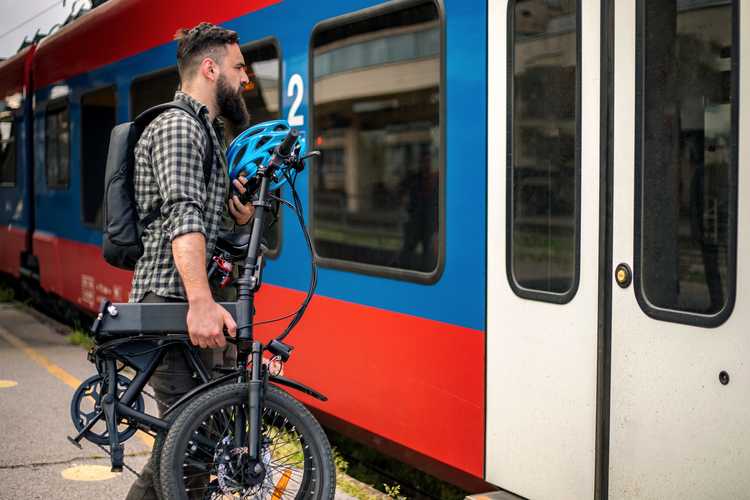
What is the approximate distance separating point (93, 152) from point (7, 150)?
15.3ft

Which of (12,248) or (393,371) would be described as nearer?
(393,371)

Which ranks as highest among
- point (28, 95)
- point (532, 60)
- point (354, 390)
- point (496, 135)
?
point (28, 95)

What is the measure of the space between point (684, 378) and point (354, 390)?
2.10m

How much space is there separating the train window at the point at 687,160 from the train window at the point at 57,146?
7639 mm

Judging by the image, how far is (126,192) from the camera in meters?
3.20

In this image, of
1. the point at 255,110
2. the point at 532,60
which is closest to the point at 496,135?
the point at 532,60

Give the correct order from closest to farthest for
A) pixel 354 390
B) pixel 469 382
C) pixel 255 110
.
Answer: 1. pixel 469 382
2. pixel 354 390
3. pixel 255 110

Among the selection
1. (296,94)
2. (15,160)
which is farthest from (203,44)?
(15,160)

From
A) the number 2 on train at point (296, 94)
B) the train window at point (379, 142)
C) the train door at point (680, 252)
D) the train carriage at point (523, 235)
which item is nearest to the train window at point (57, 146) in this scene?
the train carriage at point (523, 235)

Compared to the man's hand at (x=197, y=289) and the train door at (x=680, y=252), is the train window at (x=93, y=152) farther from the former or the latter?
the train door at (x=680, y=252)

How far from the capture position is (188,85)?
10.9 ft

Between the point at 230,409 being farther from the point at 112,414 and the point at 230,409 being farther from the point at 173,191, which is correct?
the point at 173,191

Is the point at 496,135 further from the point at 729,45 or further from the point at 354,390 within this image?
the point at 354,390

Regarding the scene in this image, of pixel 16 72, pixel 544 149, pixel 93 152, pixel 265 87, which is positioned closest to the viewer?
pixel 544 149
